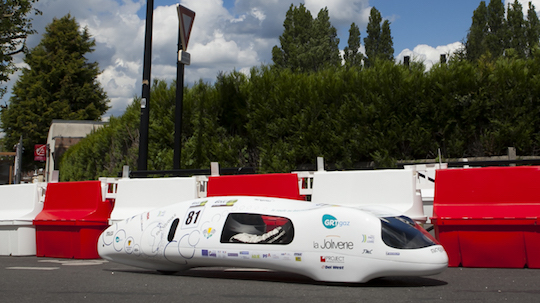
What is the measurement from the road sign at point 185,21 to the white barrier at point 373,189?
5.89m

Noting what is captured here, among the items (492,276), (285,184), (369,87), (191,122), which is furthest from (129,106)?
(492,276)

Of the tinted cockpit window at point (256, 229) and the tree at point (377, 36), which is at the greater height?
the tree at point (377, 36)

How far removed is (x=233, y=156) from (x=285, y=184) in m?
7.17

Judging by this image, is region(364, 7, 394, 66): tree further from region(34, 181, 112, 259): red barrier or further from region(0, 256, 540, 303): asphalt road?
region(0, 256, 540, 303): asphalt road

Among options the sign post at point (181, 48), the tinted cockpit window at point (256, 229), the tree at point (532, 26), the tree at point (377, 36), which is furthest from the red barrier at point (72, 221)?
the tree at point (377, 36)

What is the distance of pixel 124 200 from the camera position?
11.3 m

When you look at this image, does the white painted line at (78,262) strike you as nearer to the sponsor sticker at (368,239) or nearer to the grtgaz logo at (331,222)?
the grtgaz logo at (331,222)

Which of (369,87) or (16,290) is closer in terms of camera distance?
(16,290)

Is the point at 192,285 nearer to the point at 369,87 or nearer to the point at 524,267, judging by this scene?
the point at 524,267

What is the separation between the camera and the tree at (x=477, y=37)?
32.2m

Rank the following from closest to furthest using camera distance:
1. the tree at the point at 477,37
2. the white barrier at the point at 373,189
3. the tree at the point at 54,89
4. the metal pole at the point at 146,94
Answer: the white barrier at the point at 373,189 < the metal pole at the point at 146,94 < the tree at the point at 477,37 < the tree at the point at 54,89

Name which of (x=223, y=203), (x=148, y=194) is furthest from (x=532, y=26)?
(x=223, y=203)

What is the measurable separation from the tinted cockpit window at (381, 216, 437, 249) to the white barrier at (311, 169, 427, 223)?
184 cm

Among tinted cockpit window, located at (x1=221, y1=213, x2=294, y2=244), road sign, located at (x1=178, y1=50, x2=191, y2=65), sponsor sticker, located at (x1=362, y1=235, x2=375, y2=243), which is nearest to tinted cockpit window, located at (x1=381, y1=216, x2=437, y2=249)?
sponsor sticker, located at (x1=362, y1=235, x2=375, y2=243)
